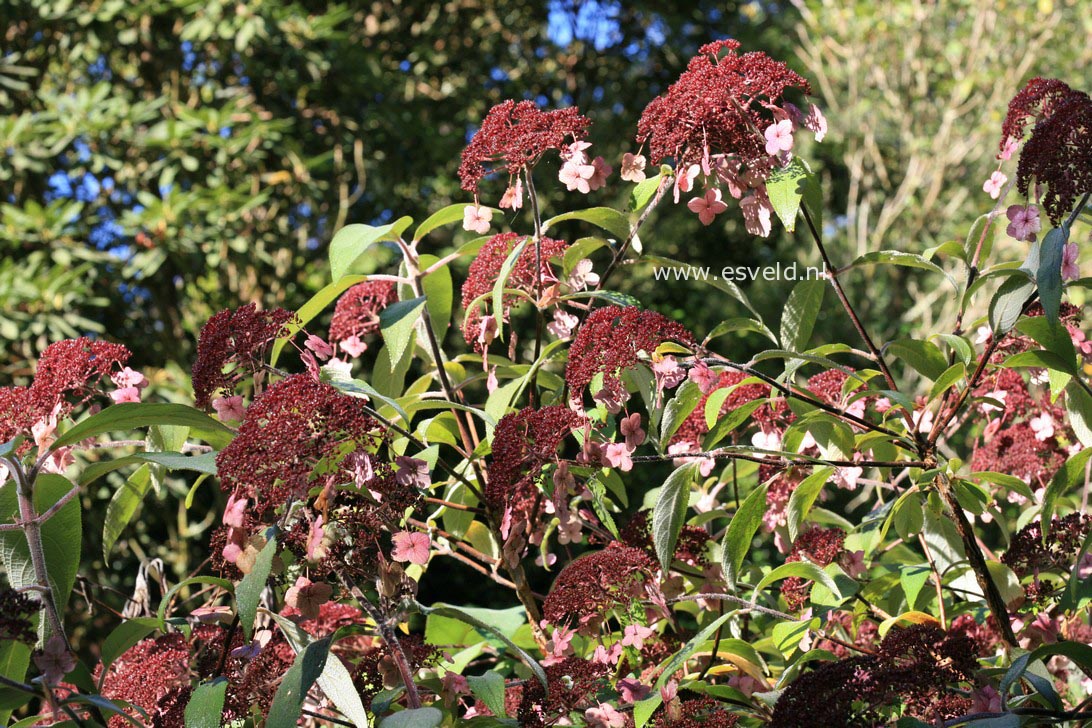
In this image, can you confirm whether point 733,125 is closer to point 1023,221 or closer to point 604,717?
point 1023,221

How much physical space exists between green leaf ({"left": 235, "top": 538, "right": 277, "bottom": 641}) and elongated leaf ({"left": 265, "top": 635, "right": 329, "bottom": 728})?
0.05 meters

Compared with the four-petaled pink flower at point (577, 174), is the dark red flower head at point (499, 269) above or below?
below

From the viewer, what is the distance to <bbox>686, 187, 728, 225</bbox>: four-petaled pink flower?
1.06 metres

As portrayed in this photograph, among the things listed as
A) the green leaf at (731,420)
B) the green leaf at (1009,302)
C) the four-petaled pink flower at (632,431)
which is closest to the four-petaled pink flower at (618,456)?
the four-petaled pink flower at (632,431)

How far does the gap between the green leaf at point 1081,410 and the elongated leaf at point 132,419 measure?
85 centimetres

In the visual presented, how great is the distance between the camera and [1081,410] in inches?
42.4

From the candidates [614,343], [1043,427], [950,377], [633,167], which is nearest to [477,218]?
[633,167]

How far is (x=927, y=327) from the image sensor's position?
20.6 ft

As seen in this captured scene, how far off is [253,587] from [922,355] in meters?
0.72

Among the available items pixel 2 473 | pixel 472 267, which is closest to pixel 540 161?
pixel 472 267

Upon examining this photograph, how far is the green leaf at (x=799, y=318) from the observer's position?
3.63 ft

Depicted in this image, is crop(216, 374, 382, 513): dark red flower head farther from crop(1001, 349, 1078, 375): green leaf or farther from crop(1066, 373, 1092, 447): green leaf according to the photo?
crop(1066, 373, 1092, 447): green leaf

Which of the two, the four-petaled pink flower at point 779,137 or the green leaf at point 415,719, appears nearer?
the green leaf at point 415,719

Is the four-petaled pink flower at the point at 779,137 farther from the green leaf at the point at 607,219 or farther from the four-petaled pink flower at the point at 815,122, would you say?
the green leaf at the point at 607,219
